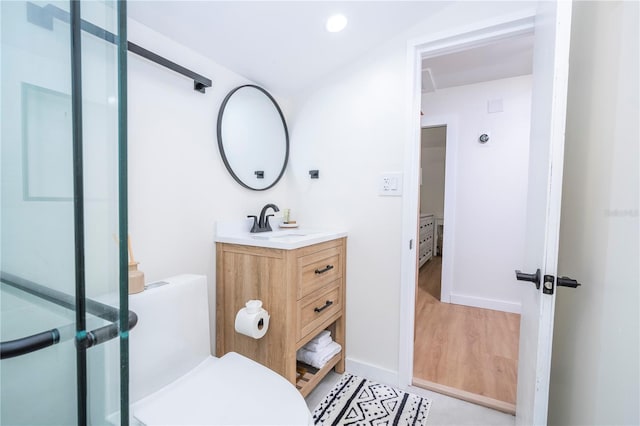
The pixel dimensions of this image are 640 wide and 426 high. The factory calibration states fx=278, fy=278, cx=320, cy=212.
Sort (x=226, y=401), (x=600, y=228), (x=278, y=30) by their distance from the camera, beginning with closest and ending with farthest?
(x=600, y=228), (x=226, y=401), (x=278, y=30)

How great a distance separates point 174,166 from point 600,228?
5.11 ft

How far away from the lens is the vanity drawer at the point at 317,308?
54.2 inches

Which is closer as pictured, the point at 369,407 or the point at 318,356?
the point at 369,407

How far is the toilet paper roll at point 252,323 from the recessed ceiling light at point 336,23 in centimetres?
146

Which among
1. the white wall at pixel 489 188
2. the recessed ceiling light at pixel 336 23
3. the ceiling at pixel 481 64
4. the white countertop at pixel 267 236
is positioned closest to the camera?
the white countertop at pixel 267 236

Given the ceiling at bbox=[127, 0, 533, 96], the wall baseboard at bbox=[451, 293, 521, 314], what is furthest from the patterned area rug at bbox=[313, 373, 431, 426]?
the ceiling at bbox=[127, 0, 533, 96]

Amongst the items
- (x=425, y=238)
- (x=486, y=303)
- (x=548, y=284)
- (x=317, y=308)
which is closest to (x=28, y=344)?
(x=317, y=308)

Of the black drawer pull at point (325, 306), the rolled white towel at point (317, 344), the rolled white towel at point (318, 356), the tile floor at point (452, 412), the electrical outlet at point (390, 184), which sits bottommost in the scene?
the tile floor at point (452, 412)

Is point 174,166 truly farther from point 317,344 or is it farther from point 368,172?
point 317,344

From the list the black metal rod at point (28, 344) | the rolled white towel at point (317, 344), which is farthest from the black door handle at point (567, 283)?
the black metal rod at point (28, 344)

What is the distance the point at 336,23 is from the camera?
144 centimetres

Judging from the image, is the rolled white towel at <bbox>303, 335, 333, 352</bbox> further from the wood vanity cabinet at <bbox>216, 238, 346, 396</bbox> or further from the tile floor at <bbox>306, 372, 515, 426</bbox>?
the tile floor at <bbox>306, 372, 515, 426</bbox>

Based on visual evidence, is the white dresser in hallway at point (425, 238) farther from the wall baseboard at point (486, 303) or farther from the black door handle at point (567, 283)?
the black door handle at point (567, 283)

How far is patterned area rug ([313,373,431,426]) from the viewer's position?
53.5 inches
